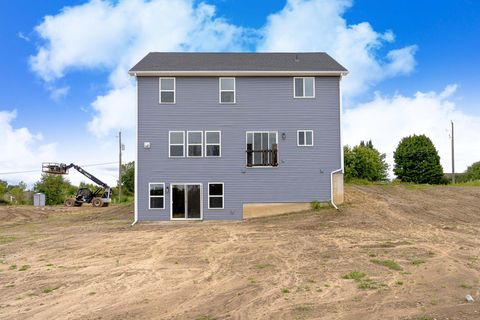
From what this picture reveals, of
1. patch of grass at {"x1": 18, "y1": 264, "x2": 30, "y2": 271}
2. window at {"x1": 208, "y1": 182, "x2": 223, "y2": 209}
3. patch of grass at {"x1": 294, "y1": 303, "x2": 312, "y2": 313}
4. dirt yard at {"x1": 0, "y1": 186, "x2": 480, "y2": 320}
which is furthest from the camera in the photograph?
window at {"x1": 208, "y1": 182, "x2": 223, "y2": 209}

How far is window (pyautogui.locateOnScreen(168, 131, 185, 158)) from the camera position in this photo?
795 inches

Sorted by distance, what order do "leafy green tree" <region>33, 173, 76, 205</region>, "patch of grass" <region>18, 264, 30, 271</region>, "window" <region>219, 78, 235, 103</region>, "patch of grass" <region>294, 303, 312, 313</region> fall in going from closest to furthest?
"patch of grass" <region>294, 303, 312, 313</region>, "patch of grass" <region>18, 264, 30, 271</region>, "window" <region>219, 78, 235, 103</region>, "leafy green tree" <region>33, 173, 76, 205</region>

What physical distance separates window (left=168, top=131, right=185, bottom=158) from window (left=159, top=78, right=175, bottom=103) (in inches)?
75.8

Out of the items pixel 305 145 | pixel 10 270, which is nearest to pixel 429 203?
pixel 305 145

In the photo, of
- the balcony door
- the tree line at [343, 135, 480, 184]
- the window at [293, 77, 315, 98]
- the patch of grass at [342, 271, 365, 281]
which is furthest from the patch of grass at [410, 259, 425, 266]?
the tree line at [343, 135, 480, 184]

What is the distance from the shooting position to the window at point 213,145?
20.2 m

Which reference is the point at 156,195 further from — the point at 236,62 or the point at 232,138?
the point at 236,62

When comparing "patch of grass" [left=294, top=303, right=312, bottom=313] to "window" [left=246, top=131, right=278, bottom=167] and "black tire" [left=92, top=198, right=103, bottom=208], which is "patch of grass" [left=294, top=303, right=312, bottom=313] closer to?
"window" [left=246, top=131, right=278, bottom=167]

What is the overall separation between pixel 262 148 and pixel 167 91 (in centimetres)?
639

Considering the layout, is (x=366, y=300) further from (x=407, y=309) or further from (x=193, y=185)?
(x=193, y=185)

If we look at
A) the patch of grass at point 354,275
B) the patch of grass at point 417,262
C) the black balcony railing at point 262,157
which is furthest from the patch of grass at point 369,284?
the black balcony railing at point 262,157

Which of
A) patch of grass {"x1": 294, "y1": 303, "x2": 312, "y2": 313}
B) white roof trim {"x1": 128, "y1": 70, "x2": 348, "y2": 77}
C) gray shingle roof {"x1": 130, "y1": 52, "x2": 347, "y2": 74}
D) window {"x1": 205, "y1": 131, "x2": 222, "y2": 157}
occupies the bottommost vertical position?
patch of grass {"x1": 294, "y1": 303, "x2": 312, "y2": 313}

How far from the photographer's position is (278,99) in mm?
20547

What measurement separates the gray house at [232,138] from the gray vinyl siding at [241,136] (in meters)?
0.06
